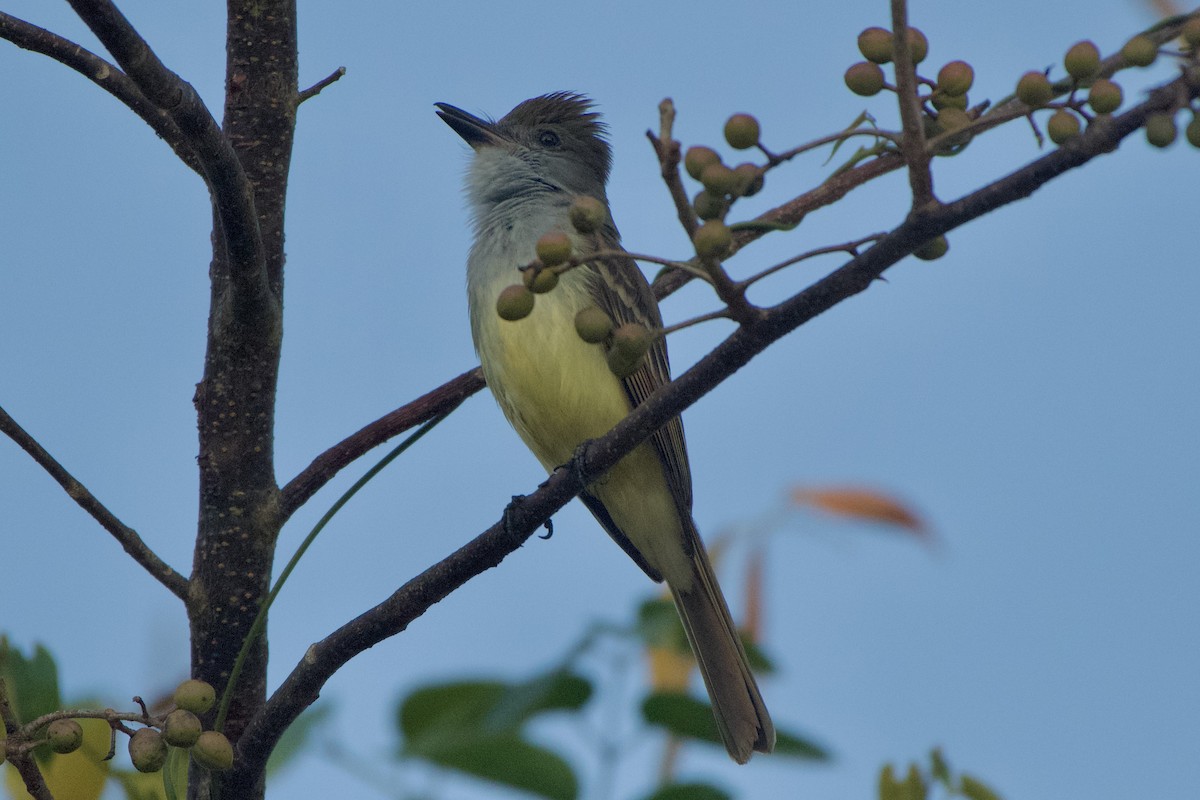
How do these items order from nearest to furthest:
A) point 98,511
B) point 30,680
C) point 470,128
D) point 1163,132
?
point 1163,132 → point 30,680 → point 98,511 → point 470,128

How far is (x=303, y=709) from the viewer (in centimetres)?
264

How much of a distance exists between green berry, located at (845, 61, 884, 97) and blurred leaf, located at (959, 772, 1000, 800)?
1243 millimetres

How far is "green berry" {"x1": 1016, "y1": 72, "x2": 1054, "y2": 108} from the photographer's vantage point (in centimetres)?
175

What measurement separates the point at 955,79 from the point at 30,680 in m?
1.87

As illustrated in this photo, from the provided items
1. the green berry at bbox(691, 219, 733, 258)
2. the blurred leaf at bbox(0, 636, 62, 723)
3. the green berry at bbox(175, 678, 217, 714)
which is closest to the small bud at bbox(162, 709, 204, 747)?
the green berry at bbox(175, 678, 217, 714)

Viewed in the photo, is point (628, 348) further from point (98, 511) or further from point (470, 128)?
point (470, 128)

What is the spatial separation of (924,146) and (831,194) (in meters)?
1.71

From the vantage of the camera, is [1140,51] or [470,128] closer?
[1140,51]

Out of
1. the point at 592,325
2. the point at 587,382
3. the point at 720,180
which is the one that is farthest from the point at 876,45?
the point at 587,382

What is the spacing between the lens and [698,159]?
1.84 metres

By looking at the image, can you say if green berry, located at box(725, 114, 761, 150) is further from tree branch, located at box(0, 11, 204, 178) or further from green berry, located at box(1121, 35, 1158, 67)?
tree branch, located at box(0, 11, 204, 178)

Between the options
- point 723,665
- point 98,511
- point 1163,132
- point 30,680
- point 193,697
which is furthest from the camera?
point 723,665

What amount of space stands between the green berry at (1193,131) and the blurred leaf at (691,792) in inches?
44.8

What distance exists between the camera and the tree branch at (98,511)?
263 cm
